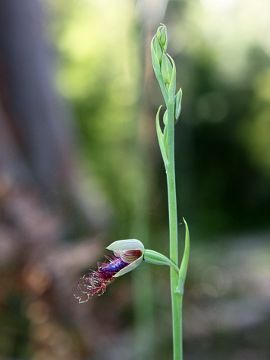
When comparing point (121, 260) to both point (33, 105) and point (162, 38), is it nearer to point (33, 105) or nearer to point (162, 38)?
point (162, 38)

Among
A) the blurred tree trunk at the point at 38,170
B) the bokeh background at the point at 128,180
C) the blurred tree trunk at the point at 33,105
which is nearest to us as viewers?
the bokeh background at the point at 128,180

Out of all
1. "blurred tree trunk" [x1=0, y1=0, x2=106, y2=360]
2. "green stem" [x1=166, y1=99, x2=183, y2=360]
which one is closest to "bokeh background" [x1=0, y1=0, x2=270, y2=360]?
"blurred tree trunk" [x1=0, y1=0, x2=106, y2=360]

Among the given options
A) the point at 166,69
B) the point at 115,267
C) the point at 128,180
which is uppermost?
the point at 166,69

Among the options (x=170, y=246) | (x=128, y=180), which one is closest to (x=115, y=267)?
(x=170, y=246)

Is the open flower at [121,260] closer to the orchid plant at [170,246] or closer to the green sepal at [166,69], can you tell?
the orchid plant at [170,246]

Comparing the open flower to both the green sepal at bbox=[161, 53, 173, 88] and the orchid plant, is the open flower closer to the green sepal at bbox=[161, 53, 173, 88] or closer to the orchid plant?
the orchid plant

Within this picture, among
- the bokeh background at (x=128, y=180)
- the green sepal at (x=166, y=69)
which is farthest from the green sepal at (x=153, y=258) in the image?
the bokeh background at (x=128, y=180)

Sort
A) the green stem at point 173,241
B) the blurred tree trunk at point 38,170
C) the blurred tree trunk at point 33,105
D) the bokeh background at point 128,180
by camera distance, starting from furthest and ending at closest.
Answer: the blurred tree trunk at point 33,105, the blurred tree trunk at point 38,170, the bokeh background at point 128,180, the green stem at point 173,241
